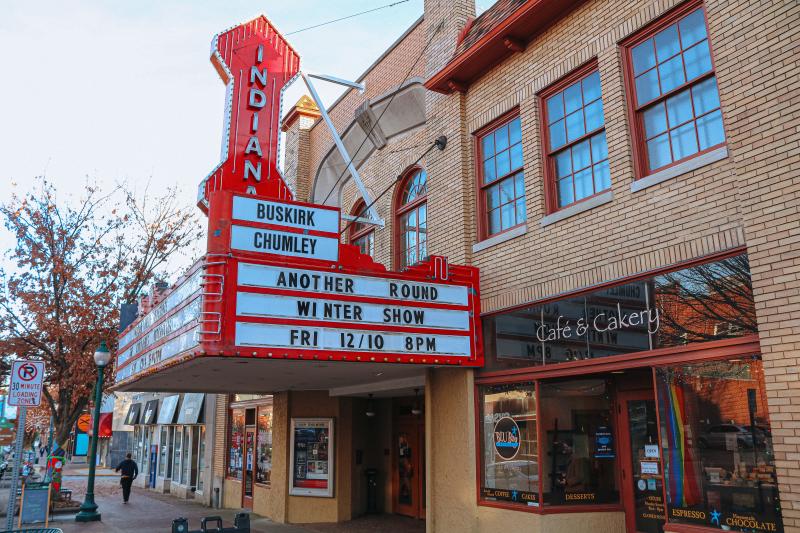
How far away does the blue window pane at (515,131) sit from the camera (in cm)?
1108

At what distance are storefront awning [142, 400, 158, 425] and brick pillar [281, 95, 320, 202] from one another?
50.3 feet

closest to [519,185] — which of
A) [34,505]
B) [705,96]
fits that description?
[705,96]

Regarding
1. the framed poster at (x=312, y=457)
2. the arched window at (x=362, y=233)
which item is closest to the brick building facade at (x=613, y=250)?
the arched window at (x=362, y=233)

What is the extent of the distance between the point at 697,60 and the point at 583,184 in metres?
2.27

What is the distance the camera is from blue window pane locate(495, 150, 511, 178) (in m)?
11.2

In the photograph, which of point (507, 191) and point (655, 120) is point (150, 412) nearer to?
point (507, 191)

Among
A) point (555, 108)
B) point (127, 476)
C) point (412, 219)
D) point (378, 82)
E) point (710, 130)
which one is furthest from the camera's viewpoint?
point (127, 476)

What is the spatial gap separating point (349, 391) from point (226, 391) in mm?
3802

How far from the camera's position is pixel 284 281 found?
9258mm

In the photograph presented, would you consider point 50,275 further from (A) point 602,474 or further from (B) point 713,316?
(B) point 713,316

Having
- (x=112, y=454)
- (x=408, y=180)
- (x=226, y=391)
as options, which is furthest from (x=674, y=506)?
(x=112, y=454)

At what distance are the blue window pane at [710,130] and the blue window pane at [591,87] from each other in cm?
192

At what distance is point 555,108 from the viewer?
1041 cm

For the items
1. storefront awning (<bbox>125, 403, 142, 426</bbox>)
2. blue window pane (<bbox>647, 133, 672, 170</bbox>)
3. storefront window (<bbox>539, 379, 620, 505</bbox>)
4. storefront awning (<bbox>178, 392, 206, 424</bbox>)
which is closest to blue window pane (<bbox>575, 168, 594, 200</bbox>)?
blue window pane (<bbox>647, 133, 672, 170</bbox>)
